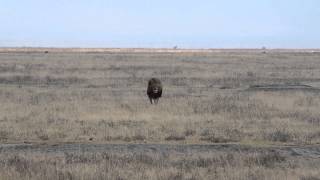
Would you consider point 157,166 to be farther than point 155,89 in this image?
No

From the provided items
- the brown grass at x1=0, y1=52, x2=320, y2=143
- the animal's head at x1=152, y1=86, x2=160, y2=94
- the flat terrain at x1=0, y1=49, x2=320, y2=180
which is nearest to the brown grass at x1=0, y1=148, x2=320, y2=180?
the flat terrain at x1=0, y1=49, x2=320, y2=180

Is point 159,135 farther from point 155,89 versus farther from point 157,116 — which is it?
point 155,89

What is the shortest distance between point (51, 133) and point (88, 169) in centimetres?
713

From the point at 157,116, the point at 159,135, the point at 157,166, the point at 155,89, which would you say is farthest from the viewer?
the point at 155,89

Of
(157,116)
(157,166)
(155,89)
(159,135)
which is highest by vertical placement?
(155,89)

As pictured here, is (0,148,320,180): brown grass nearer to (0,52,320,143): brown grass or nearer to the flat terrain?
the flat terrain

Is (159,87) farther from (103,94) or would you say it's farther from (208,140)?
(208,140)

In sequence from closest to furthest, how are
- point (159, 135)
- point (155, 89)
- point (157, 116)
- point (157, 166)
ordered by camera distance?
point (157, 166) → point (159, 135) → point (157, 116) → point (155, 89)

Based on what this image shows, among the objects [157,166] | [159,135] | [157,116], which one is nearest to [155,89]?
[157,116]

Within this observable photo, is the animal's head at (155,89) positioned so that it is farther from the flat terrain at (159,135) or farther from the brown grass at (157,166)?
the brown grass at (157,166)

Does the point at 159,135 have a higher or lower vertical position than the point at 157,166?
higher

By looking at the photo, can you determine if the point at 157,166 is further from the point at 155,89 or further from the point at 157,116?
the point at 155,89

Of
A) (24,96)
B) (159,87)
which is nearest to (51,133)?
(159,87)

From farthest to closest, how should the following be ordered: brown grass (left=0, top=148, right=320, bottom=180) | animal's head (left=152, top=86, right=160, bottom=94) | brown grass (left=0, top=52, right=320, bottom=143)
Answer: animal's head (left=152, top=86, right=160, bottom=94), brown grass (left=0, top=52, right=320, bottom=143), brown grass (left=0, top=148, right=320, bottom=180)
